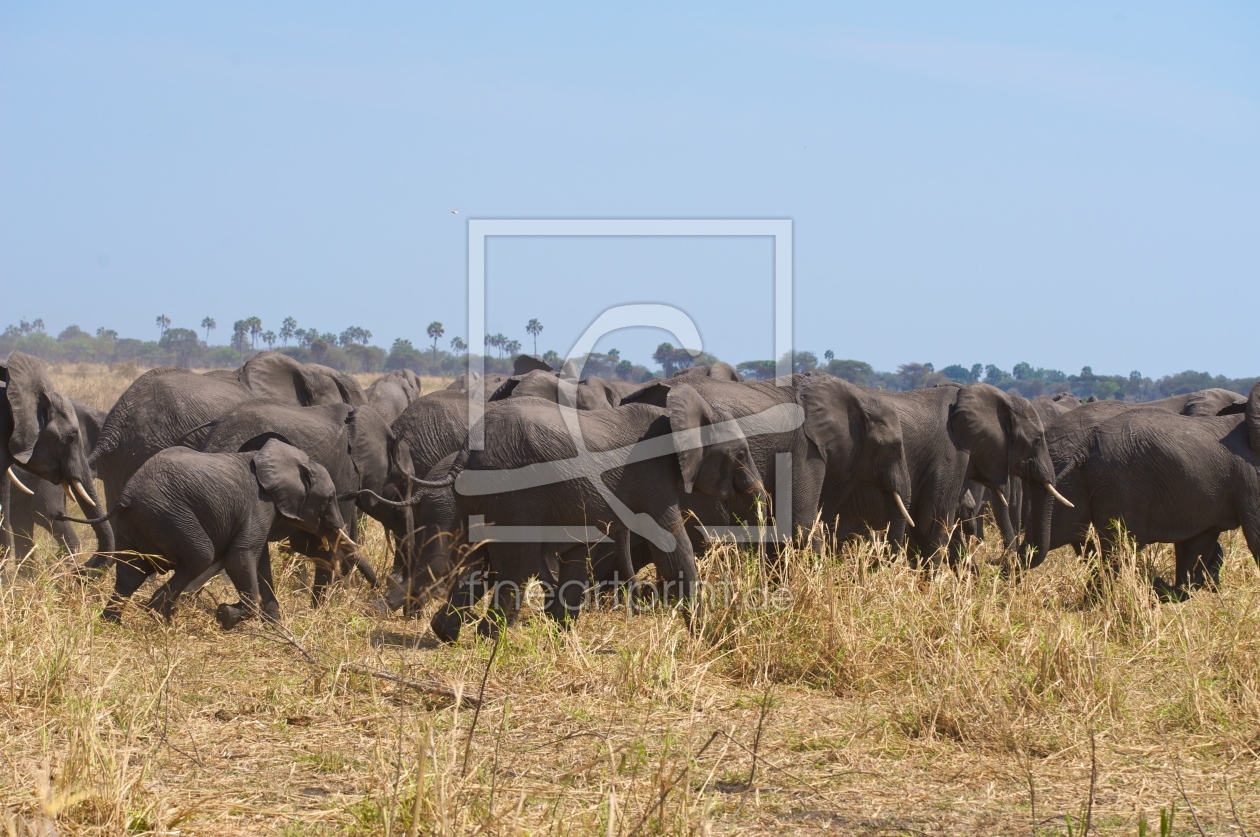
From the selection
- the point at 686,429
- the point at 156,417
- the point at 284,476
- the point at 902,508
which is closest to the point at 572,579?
the point at 686,429

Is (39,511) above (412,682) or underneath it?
underneath

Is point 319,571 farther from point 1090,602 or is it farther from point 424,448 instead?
point 1090,602

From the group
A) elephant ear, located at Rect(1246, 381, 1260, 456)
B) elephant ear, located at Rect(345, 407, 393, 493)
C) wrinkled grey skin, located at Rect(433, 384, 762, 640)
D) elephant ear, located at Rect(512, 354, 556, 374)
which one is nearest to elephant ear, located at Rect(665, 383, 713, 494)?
wrinkled grey skin, located at Rect(433, 384, 762, 640)

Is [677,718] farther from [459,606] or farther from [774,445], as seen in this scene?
[774,445]

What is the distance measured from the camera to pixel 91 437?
13.4 m

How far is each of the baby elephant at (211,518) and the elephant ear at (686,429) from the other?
200 centimetres

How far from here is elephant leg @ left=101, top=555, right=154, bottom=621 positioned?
25.2 ft

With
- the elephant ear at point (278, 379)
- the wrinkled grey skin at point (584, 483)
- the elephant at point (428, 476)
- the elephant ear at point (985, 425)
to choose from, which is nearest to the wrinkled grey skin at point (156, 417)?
the elephant ear at point (278, 379)

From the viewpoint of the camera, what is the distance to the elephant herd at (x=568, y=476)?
766cm

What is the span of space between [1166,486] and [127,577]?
22.2 feet

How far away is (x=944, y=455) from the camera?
11.1 meters

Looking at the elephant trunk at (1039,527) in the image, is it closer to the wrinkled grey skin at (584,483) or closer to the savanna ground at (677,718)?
the savanna ground at (677,718)

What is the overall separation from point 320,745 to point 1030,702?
9.69 ft

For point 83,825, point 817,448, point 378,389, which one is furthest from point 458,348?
point 83,825
